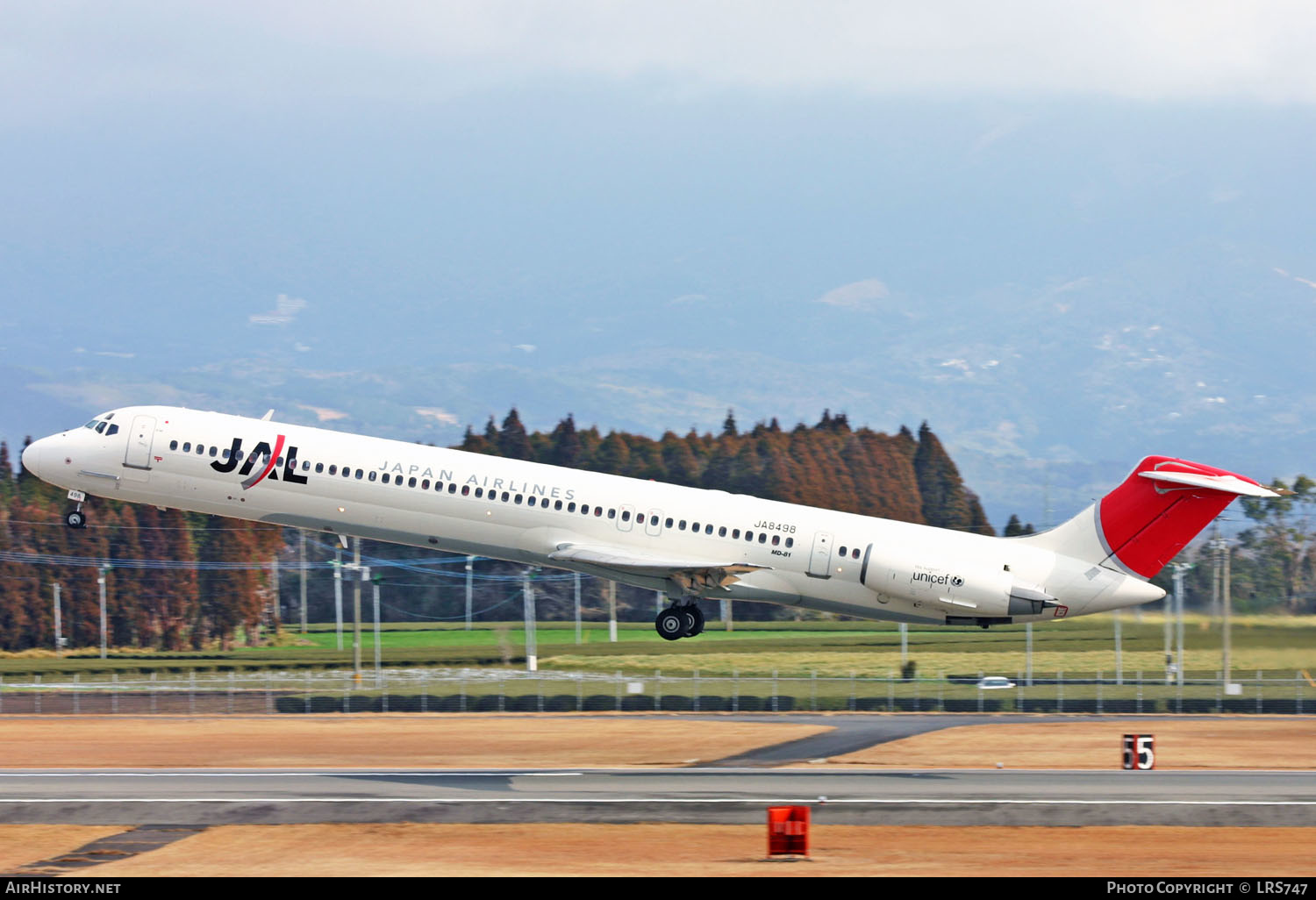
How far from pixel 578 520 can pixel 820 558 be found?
690 centimetres

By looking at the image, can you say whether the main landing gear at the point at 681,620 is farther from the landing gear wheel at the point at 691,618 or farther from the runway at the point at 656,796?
the runway at the point at 656,796

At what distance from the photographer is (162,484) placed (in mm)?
44750

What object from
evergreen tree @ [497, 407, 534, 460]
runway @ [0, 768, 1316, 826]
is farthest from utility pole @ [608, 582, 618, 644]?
runway @ [0, 768, 1316, 826]

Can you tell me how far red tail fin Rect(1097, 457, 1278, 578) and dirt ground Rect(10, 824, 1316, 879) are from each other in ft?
38.5

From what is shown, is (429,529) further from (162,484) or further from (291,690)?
(291,690)

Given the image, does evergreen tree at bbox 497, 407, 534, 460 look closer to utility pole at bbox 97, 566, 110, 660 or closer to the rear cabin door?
utility pole at bbox 97, 566, 110, 660

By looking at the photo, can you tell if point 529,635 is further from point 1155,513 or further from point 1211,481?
point 1211,481

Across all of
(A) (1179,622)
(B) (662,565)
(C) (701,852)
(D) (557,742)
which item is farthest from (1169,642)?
(C) (701,852)

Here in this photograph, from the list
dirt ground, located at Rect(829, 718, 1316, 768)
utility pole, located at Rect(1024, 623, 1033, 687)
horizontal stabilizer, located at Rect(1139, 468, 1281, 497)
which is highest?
horizontal stabilizer, located at Rect(1139, 468, 1281, 497)

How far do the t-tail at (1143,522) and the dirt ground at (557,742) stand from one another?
6.24 metres

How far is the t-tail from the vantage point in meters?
44.3

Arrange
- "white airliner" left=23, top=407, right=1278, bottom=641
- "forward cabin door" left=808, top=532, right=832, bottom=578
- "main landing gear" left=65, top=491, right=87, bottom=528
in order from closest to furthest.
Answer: "white airliner" left=23, top=407, right=1278, bottom=641 < "forward cabin door" left=808, top=532, right=832, bottom=578 < "main landing gear" left=65, top=491, right=87, bottom=528

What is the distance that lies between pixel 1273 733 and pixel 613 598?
40.8 metres

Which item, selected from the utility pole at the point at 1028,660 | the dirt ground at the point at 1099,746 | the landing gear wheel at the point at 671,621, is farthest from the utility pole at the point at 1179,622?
the landing gear wheel at the point at 671,621
